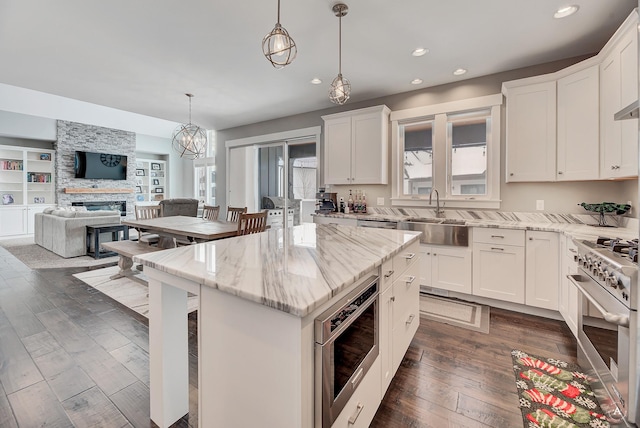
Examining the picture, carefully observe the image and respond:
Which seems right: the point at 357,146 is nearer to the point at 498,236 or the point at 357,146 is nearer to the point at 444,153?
the point at 444,153

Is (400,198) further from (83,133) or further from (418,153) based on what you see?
(83,133)

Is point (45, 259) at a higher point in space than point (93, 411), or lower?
higher

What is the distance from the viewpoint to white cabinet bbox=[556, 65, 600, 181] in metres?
2.60

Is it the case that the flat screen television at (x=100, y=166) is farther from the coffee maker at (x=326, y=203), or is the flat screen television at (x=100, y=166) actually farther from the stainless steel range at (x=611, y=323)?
the stainless steel range at (x=611, y=323)

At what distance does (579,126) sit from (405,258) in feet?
8.02

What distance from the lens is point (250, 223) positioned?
3.36 metres

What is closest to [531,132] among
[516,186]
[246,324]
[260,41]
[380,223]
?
[516,186]

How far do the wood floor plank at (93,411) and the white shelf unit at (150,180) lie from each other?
10.3 m

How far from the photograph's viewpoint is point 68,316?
2.65m

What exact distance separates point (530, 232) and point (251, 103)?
4.23 m

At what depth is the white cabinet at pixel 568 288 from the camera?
217 cm

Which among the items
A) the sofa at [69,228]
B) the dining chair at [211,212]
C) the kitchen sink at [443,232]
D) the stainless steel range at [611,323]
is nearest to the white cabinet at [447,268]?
the kitchen sink at [443,232]

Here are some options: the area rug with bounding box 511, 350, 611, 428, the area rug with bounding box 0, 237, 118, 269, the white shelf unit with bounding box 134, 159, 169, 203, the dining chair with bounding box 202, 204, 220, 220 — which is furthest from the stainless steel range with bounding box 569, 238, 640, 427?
the white shelf unit with bounding box 134, 159, 169, 203

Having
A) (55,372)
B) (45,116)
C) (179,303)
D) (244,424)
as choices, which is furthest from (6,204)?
(244,424)
